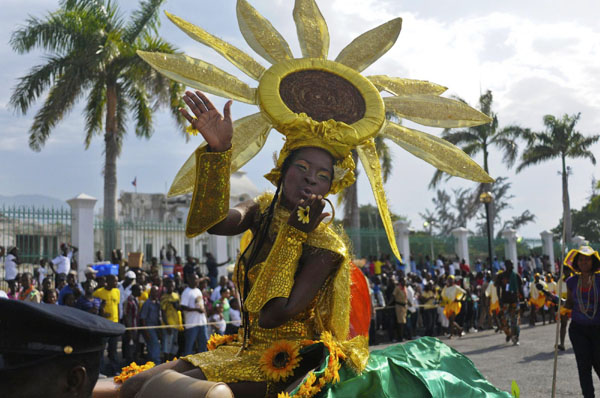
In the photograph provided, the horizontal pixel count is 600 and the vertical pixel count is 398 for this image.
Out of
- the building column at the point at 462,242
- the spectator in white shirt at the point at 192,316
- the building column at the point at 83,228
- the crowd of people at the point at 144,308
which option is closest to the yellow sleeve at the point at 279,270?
the crowd of people at the point at 144,308

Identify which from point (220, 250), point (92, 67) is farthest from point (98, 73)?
point (220, 250)

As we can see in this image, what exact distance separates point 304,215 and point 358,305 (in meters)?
0.94

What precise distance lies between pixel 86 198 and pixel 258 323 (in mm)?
13202

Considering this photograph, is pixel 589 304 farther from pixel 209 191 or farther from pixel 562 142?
pixel 562 142

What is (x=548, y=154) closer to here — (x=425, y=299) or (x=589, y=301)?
(x=425, y=299)

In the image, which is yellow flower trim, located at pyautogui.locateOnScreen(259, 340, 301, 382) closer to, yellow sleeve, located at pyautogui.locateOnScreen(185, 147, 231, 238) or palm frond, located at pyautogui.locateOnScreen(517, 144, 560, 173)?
yellow sleeve, located at pyautogui.locateOnScreen(185, 147, 231, 238)

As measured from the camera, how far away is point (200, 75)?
324 cm

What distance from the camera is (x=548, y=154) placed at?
32031mm

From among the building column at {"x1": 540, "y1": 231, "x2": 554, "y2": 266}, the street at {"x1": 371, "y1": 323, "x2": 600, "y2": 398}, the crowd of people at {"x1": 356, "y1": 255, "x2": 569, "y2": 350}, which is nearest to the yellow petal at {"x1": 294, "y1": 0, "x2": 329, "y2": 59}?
the street at {"x1": 371, "y1": 323, "x2": 600, "y2": 398}

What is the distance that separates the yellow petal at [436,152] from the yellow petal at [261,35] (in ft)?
2.52

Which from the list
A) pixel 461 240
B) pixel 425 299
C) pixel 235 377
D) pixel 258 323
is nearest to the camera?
pixel 235 377

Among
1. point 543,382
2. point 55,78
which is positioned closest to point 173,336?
point 543,382

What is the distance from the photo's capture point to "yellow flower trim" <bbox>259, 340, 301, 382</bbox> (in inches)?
101

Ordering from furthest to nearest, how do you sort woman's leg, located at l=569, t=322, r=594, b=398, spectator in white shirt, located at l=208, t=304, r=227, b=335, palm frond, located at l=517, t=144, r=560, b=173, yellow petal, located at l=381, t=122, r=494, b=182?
palm frond, located at l=517, t=144, r=560, b=173
spectator in white shirt, located at l=208, t=304, r=227, b=335
woman's leg, located at l=569, t=322, r=594, b=398
yellow petal, located at l=381, t=122, r=494, b=182
